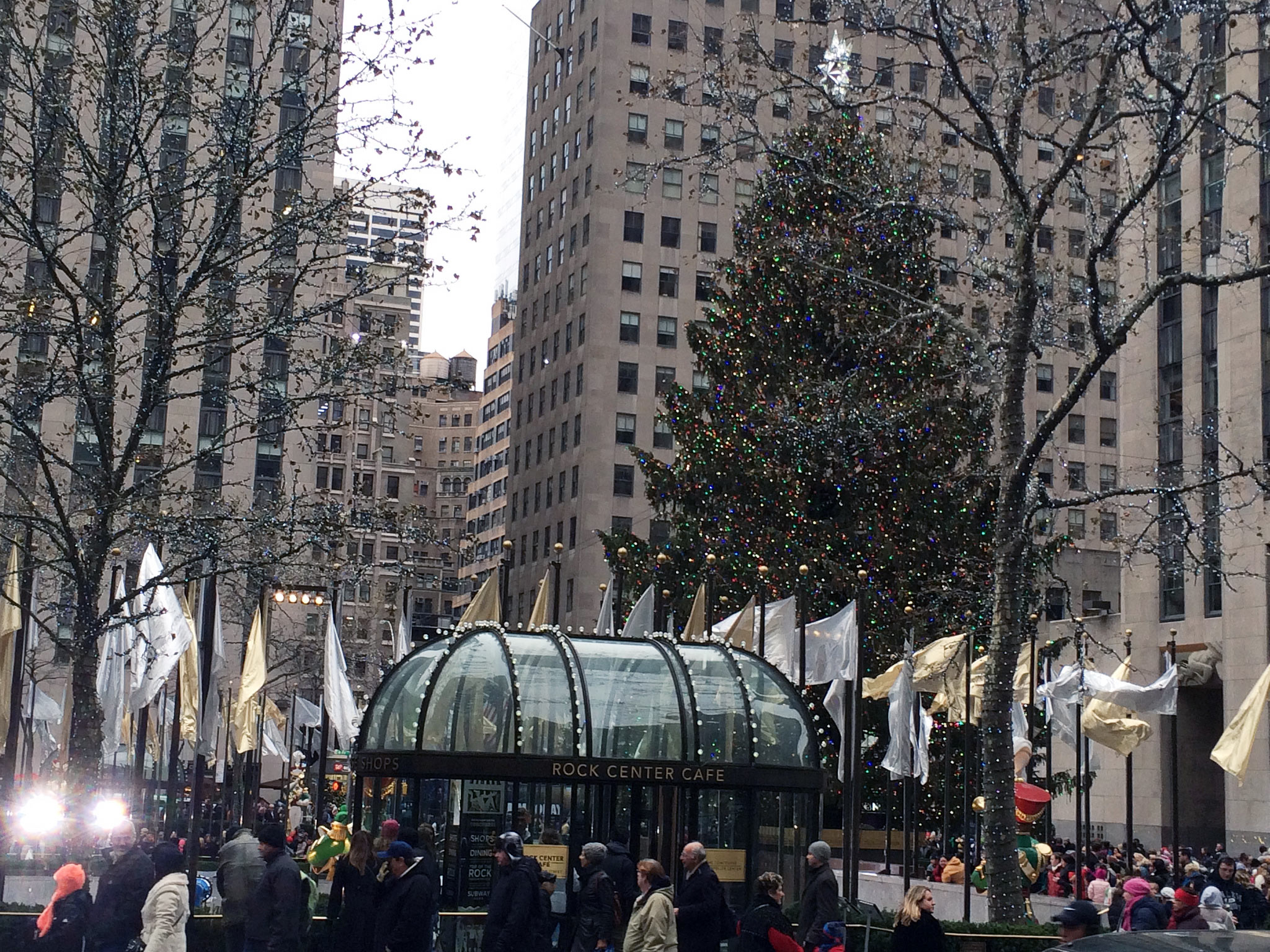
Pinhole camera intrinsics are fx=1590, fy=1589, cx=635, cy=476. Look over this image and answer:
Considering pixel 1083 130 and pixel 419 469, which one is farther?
pixel 419 469

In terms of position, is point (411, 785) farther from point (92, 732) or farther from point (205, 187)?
point (205, 187)

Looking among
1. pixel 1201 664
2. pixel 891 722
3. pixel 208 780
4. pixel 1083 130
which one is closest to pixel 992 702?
pixel 1083 130

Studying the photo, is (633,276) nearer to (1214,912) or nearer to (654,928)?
(1214,912)

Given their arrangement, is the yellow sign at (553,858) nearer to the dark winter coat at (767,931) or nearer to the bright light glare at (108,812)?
the dark winter coat at (767,931)

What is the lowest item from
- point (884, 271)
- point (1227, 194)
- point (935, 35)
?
point (935, 35)

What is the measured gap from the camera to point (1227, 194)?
46688 millimetres

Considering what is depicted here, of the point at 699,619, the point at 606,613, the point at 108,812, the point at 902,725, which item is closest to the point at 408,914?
the point at 902,725

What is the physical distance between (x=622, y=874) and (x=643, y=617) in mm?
14722

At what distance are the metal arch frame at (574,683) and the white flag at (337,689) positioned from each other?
8245 millimetres

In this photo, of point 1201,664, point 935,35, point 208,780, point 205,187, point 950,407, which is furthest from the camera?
point 208,780

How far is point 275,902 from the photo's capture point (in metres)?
14.8

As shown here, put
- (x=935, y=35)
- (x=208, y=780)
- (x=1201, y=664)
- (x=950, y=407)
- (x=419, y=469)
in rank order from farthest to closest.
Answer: (x=419, y=469) → (x=208, y=780) → (x=1201, y=664) → (x=950, y=407) → (x=935, y=35)

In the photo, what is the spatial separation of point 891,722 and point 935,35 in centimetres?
1351

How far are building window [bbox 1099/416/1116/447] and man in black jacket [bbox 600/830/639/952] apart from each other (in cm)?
8241
